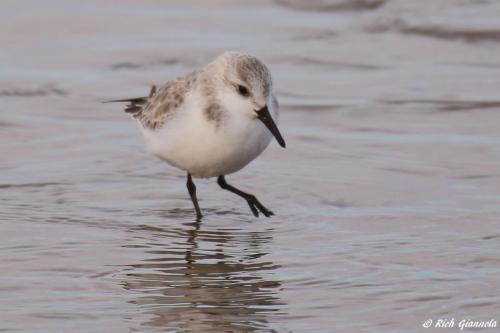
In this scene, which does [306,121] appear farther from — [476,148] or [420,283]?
[420,283]

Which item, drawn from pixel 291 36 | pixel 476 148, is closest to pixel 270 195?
pixel 476 148

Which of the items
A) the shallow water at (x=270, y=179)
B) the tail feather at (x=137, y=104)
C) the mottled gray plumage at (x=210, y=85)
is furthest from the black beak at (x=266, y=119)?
the tail feather at (x=137, y=104)

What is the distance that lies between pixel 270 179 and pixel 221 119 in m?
1.34

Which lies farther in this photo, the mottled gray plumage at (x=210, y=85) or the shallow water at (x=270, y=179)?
the mottled gray plumage at (x=210, y=85)

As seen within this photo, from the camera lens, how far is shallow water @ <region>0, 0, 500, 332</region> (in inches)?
214

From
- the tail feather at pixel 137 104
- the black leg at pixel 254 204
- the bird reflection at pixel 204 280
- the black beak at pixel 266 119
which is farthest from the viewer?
the tail feather at pixel 137 104

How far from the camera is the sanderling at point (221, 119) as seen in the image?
653 cm

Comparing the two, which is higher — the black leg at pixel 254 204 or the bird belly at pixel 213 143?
the bird belly at pixel 213 143

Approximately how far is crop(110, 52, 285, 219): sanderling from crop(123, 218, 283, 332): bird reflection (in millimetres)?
374

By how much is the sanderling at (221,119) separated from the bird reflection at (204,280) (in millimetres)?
374

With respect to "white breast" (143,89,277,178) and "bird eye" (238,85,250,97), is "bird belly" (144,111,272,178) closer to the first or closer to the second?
"white breast" (143,89,277,178)

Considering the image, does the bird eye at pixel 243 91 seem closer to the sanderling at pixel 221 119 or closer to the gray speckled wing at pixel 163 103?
the sanderling at pixel 221 119

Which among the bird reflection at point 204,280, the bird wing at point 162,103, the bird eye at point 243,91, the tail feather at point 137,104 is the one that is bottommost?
the bird reflection at point 204,280

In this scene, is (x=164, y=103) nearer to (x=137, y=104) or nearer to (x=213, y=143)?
(x=213, y=143)
